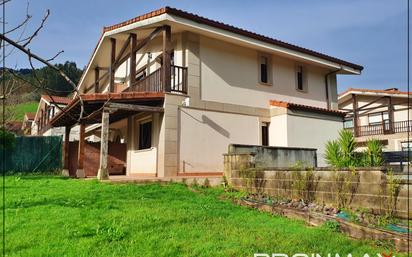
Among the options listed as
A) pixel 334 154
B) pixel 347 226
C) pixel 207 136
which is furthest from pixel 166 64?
pixel 347 226

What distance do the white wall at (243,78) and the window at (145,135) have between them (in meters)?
3.00

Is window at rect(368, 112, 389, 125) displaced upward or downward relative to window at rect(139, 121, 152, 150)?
upward

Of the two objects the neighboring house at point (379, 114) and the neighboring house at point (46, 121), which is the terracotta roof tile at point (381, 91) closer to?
the neighboring house at point (379, 114)

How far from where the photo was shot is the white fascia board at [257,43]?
12.3m

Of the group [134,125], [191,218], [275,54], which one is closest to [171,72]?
[134,125]

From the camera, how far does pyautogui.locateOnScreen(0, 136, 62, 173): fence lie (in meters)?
18.7

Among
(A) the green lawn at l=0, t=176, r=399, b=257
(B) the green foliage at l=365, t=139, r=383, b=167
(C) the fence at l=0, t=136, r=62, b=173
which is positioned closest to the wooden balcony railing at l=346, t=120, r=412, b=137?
(B) the green foliage at l=365, t=139, r=383, b=167

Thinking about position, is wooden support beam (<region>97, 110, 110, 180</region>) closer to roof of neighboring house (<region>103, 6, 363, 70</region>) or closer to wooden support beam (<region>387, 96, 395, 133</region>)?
roof of neighboring house (<region>103, 6, 363, 70</region>)

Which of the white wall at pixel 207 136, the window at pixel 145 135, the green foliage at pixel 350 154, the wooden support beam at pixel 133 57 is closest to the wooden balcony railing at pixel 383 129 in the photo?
the white wall at pixel 207 136

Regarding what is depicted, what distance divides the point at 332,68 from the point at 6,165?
17434 mm

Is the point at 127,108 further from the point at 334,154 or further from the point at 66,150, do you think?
the point at 66,150

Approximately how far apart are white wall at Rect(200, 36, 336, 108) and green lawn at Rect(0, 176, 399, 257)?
272 inches

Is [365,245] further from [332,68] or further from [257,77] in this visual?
[332,68]

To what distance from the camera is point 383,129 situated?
2792 centimetres
